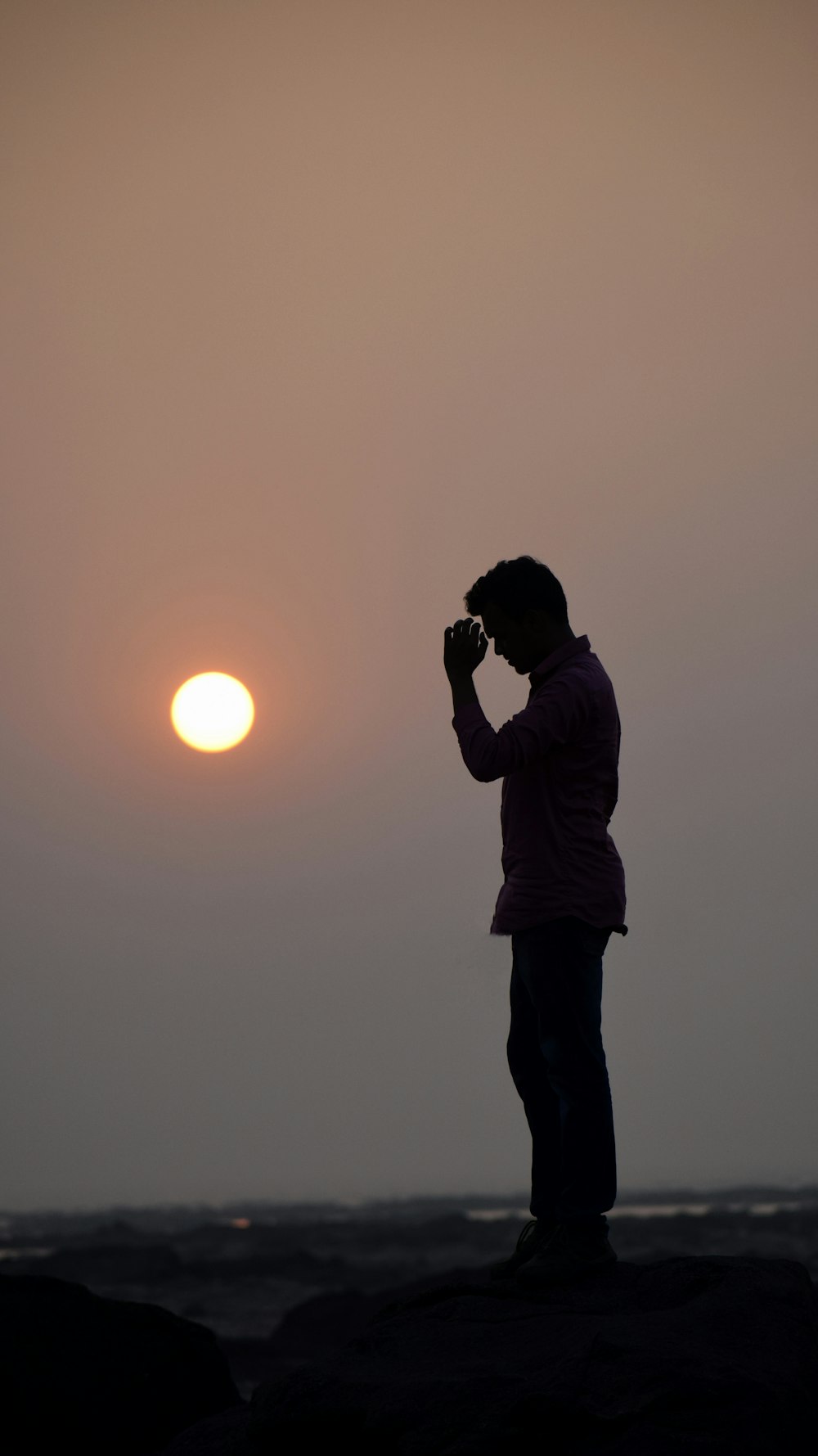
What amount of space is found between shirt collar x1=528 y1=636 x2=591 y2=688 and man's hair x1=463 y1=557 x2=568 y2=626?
0.12 meters

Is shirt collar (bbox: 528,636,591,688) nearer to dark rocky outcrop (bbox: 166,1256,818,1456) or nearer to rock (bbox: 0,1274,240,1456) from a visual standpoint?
dark rocky outcrop (bbox: 166,1256,818,1456)

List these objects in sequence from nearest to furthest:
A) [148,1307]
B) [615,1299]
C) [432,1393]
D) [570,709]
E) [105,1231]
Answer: [432,1393]
[615,1299]
[570,709]
[148,1307]
[105,1231]

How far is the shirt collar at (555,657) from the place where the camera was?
14.7 feet

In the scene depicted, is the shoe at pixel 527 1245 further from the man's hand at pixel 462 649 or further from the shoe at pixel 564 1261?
the man's hand at pixel 462 649

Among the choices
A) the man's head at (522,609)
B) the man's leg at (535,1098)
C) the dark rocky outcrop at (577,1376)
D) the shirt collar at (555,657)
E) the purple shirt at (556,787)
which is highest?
the man's head at (522,609)

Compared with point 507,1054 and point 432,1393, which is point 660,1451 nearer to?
point 432,1393

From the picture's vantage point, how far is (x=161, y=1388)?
6422 mm

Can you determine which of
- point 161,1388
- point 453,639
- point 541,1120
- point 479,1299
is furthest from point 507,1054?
point 161,1388

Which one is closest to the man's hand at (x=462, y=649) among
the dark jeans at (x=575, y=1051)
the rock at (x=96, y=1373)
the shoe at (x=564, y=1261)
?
the dark jeans at (x=575, y=1051)

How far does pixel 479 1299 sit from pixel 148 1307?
11.2ft

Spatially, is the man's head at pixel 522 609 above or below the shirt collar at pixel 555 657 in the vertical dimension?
above

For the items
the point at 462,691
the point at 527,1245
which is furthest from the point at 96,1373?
the point at 462,691

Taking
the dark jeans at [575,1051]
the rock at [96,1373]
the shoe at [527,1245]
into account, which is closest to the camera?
the dark jeans at [575,1051]

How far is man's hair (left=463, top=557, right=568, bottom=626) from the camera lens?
4.44 meters
